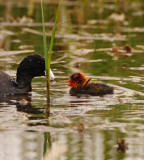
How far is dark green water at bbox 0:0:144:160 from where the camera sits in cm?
565

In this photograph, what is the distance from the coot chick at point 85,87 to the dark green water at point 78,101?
17cm

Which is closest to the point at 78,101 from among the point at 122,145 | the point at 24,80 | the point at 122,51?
the point at 24,80

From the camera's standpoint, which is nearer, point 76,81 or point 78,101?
point 78,101

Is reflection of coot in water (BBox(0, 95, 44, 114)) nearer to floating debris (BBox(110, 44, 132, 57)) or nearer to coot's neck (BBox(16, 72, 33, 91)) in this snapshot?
coot's neck (BBox(16, 72, 33, 91))

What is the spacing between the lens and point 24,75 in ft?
29.8

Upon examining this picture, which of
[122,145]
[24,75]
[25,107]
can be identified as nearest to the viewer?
[122,145]

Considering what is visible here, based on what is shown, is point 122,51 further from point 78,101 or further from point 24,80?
point 78,101

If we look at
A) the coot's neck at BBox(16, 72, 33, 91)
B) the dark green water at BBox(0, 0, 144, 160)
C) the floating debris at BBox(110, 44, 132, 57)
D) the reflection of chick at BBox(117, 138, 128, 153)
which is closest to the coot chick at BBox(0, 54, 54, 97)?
the coot's neck at BBox(16, 72, 33, 91)

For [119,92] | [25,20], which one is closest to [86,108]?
[119,92]

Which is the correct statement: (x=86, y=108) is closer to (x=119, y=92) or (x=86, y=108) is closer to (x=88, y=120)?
(x=88, y=120)

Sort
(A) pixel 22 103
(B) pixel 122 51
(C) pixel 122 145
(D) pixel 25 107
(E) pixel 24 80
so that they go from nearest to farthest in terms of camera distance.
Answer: (C) pixel 122 145 < (D) pixel 25 107 < (A) pixel 22 103 < (E) pixel 24 80 < (B) pixel 122 51

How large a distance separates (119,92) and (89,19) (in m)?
10.5

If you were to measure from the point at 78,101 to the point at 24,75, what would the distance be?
140 cm

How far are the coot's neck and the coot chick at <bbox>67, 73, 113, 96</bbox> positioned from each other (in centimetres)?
68
